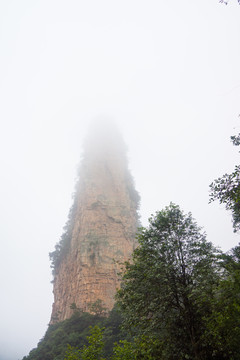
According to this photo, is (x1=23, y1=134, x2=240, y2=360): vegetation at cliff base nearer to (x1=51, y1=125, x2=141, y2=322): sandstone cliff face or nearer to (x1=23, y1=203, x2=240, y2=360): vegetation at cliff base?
(x1=23, y1=203, x2=240, y2=360): vegetation at cliff base

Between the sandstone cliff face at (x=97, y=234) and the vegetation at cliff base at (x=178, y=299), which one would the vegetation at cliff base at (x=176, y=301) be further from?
the sandstone cliff face at (x=97, y=234)

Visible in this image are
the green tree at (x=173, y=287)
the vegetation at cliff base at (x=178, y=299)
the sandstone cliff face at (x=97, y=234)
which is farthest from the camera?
the sandstone cliff face at (x=97, y=234)

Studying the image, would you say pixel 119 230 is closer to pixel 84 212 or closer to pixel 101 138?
pixel 84 212

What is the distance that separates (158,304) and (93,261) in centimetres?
2949

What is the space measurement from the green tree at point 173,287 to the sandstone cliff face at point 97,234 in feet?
63.9

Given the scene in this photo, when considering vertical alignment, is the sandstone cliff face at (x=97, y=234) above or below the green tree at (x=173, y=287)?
above

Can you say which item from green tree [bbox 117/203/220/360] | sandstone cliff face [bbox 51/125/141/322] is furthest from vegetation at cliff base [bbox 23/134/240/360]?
sandstone cliff face [bbox 51/125/141/322]

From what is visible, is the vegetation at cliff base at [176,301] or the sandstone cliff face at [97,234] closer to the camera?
the vegetation at cliff base at [176,301]

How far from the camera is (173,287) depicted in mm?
10359

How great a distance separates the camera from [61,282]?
4397cm

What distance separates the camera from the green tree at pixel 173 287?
958cm

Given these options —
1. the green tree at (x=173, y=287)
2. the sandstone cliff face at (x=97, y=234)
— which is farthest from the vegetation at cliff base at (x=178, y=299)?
the sandstone cliff face at (x=97, y=234)

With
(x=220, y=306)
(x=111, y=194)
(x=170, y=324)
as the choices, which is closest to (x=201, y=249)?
(x=220, y=306)

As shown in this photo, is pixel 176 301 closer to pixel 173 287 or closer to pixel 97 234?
pixel 173 287
